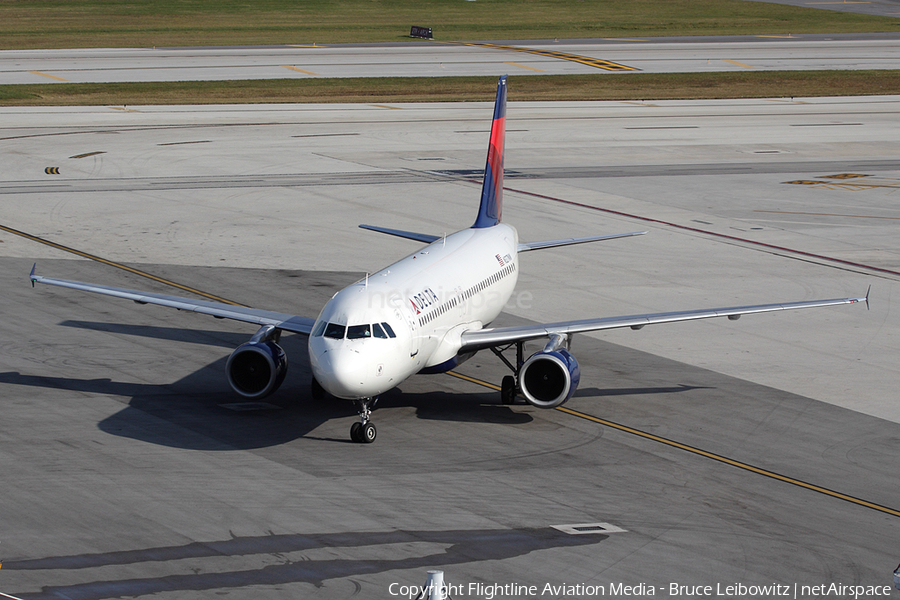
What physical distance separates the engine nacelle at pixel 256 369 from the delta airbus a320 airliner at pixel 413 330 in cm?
3

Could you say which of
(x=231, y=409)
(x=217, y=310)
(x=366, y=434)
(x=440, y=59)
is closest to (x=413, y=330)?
(x=366, y=434)

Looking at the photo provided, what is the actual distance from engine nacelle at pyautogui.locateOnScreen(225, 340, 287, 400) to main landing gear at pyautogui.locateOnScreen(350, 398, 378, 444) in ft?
9.06

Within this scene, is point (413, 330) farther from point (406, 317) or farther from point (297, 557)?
point (297, 557)

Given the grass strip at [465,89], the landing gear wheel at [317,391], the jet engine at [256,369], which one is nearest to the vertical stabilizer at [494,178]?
the landing gear wheel at [317,391]

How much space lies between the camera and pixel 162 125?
251 feet

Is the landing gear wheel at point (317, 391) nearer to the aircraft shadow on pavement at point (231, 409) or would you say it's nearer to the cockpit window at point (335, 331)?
the aircraft shadow on pavement at point (231, 409)

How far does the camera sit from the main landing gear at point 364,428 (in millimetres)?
25656

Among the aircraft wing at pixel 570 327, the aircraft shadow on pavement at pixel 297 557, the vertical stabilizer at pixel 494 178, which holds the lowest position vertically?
the aircraft shadow on pavement at pixel 297 557

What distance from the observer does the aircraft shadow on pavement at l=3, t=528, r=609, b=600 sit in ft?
61.2

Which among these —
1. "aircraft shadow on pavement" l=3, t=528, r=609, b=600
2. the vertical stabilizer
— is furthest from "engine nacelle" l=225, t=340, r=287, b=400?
the vertical stabilizer

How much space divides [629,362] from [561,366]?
7256mm

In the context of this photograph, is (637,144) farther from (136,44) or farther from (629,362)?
(136,44)

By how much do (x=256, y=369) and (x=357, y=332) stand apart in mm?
4196

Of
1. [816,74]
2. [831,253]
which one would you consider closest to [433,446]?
[831,253]
